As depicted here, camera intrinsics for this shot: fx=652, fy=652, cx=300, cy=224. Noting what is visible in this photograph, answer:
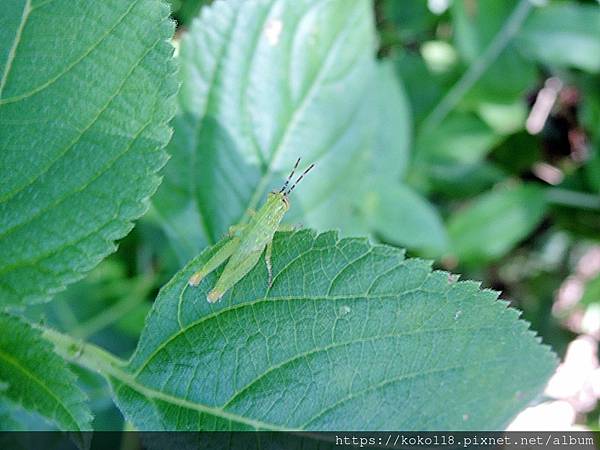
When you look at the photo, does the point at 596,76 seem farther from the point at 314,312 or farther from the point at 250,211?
the point at 314,312

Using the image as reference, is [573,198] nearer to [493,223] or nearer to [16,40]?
[493,223]

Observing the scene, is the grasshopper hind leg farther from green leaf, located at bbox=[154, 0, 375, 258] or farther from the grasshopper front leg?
green leaf, located at bbox=[154, 0, 375, 258]

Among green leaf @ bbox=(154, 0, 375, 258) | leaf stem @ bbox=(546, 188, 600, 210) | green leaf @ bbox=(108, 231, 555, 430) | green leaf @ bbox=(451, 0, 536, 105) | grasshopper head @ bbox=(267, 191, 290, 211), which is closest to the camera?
green leaf @ bbox=(108, 231, 555, 430)

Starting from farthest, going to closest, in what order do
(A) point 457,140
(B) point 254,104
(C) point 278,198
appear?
(A) point 457,140 → (B) point 254,104 → (C) point 278,198

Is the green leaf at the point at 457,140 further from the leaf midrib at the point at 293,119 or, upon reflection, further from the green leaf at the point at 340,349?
the green leaf at the point at 340,349

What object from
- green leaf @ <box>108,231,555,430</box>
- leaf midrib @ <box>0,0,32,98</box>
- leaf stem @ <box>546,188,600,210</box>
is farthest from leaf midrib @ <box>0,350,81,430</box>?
leaf stem @ <box>546,188,600,210</box>

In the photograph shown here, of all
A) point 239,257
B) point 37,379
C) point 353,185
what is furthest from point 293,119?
point 37,379
